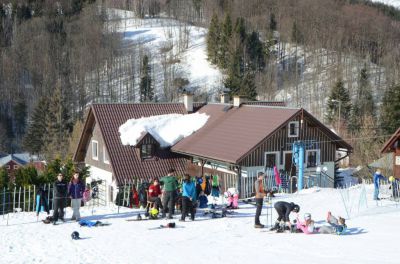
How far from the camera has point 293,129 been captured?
1092 inches

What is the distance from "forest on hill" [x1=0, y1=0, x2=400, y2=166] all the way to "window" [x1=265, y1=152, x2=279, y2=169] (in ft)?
130

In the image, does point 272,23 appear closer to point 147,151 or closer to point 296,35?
point 296,35

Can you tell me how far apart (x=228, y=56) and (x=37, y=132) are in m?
35.5

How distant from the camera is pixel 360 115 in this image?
215 feet

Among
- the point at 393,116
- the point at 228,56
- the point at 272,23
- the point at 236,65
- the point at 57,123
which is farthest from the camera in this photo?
the point at 272,23

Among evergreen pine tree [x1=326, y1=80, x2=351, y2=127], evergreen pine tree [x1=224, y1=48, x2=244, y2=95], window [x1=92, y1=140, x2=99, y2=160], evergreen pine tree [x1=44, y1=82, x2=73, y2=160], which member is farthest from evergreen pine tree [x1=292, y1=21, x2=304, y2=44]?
window [x1=92, y1=140, x2=99, y2=160]

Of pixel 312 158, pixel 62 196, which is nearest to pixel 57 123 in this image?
pixel 312 158

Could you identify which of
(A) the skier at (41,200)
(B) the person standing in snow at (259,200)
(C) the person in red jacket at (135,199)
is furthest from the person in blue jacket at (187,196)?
(A) the skier at (41,200)

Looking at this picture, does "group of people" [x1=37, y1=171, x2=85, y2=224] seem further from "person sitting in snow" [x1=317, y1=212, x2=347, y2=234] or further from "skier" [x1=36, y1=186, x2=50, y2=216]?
"person sitting in snow" [x1=317, y1=212, x2=347, y2=234]

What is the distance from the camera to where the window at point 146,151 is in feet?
92.4

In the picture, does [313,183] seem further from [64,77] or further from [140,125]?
[64,77]

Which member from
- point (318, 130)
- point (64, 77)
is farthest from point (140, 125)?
point (64, 77)

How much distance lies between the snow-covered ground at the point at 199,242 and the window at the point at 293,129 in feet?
34.0

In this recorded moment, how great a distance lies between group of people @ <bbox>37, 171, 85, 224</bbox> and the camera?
51.6 feet
